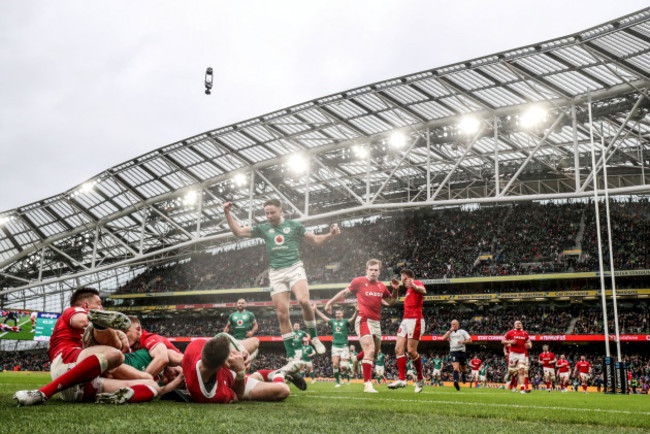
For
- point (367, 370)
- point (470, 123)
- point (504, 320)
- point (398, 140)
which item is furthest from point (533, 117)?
point (367, 370)

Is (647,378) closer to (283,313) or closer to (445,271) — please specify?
(445,271)

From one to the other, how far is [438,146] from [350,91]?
7.16 meters

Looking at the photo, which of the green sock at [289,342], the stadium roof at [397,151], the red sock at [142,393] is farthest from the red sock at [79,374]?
the stadium roof at [397,151]

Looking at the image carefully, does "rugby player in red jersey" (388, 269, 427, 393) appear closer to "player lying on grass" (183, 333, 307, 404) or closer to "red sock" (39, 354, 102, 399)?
"player lying on grass" (183, 333, 307, 404)

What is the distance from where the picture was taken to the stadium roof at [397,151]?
79.3ft

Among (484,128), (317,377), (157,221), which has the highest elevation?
(484,128)

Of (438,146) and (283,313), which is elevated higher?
(438,146)

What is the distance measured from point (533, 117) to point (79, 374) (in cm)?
2596

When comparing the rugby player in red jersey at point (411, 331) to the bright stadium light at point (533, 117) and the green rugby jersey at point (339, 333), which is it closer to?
Result: the green rugby jersey at point (339, 333)

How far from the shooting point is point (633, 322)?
31.4 meters

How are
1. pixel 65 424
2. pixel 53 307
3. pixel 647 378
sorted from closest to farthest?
pixel 65 424 → pixel 647 378 → pixel 53 307

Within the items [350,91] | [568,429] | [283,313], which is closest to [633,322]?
[350,91]

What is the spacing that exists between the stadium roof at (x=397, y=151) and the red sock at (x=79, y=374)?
22328mm

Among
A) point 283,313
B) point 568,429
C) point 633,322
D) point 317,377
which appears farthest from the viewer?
point 317,377
